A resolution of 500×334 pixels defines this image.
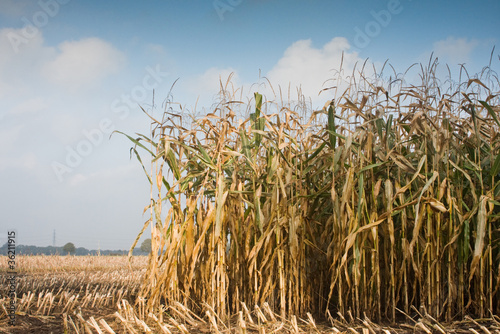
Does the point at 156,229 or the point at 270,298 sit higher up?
the point at 156,229

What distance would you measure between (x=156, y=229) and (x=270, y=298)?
1.26m

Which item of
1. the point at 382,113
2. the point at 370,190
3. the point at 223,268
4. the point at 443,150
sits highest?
the point at 382,113

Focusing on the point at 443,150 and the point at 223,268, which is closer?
the point at 443,150

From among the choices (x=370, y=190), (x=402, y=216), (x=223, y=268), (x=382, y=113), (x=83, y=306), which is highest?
(x=382, y=113)

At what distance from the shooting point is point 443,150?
321 centimetres

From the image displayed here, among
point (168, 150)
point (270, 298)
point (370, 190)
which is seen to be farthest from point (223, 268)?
point (370, 190)

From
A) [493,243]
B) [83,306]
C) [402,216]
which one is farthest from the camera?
[83,306]

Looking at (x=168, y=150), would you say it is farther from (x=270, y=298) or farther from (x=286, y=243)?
(x=270, y=298)

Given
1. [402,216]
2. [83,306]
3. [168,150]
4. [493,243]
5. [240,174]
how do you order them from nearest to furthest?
[402,216] < [493,243] < [168,150] < [240,174] < [83,306]

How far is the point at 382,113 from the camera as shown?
11.1ft

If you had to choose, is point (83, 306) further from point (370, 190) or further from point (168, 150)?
point (370, 190)

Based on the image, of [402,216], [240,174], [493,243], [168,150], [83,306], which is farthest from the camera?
[83,306]

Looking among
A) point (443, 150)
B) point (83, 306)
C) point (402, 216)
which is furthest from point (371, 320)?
point (83, 306)

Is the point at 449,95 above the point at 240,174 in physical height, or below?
above
